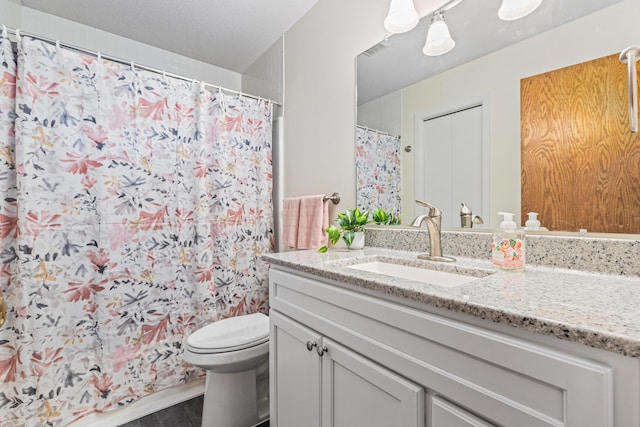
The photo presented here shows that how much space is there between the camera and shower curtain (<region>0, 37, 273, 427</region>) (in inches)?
52.7

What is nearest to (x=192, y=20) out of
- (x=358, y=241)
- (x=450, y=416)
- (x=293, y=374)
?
(x=358, y=241)

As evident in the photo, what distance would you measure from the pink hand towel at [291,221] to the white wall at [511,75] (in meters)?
A: 0.87

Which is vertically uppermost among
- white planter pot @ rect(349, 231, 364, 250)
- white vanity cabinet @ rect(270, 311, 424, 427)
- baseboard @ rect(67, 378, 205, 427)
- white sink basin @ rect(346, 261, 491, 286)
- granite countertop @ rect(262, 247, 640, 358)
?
white planter pot @ rect(349, 231, 364, 250)

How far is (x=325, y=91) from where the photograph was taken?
5.83 ft

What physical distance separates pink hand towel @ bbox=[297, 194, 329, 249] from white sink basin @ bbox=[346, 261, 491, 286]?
488 millimetres

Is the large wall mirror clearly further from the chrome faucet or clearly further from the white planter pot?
the white planter pot

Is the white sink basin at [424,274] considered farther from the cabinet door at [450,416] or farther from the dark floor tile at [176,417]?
the dark floor tile at [176,417]

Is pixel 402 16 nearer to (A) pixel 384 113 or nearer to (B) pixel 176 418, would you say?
(A) pixel 384 113

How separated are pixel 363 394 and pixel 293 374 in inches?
14.1

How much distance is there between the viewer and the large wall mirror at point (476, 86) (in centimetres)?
89

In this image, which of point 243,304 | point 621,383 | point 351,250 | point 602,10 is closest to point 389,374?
point 621,383

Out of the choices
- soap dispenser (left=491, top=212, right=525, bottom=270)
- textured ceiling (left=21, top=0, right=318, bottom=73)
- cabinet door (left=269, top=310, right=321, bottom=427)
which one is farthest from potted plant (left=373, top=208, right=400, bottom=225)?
textured ceiling (left=21, top=0, right=318, bottom=73)

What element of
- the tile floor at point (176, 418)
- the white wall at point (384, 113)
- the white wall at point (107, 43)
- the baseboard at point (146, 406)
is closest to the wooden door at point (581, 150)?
the white wall at point (384, 113)

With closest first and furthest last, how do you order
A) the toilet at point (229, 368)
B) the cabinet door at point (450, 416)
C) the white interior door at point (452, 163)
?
the cabinet door at point (450, 416)
the white interior door at point (452, 163)
the toilet at point (229, 368)
